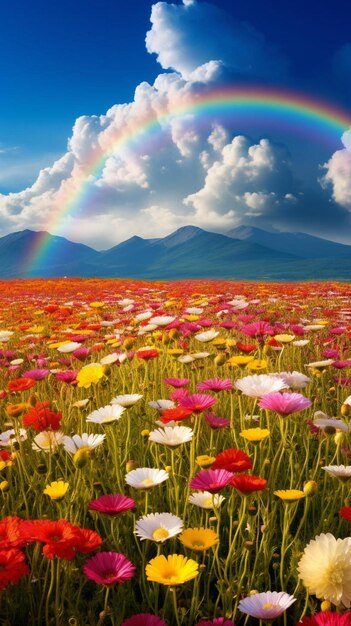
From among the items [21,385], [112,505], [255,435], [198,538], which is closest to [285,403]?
[255,435]

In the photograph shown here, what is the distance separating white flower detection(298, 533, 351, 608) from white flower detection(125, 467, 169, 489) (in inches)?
18.0

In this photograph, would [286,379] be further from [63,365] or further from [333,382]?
[63,365]

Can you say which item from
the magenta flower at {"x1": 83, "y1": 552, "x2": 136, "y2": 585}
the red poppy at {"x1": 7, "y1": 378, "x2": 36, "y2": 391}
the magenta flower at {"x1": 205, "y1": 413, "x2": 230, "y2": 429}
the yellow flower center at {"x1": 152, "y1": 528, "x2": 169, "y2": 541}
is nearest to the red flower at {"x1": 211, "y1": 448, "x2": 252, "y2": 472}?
the yellow flower center at {"x1": 152, "y1": 528, "x2": 169, "y2": 541}

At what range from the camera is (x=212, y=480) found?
1212 millimetres

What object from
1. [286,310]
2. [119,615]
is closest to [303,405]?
[119,615]

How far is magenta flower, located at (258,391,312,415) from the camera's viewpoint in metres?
1.41

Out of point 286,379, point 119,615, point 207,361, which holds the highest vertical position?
point 286,379

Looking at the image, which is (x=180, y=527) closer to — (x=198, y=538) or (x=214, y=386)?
(x=198, y=538)

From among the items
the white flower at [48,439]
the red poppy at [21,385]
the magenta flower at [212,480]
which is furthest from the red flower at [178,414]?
the red poppy at [21,385]

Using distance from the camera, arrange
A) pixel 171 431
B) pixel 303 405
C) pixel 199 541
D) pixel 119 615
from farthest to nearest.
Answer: pixel 171 431 < pixel 303 405 < pixel 119 615 < pixel 199 541

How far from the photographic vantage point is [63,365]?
3.62m

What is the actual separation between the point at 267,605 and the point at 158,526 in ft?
1.09

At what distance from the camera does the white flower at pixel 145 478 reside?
4.25 feet

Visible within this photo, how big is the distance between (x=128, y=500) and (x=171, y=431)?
0.38 metres
